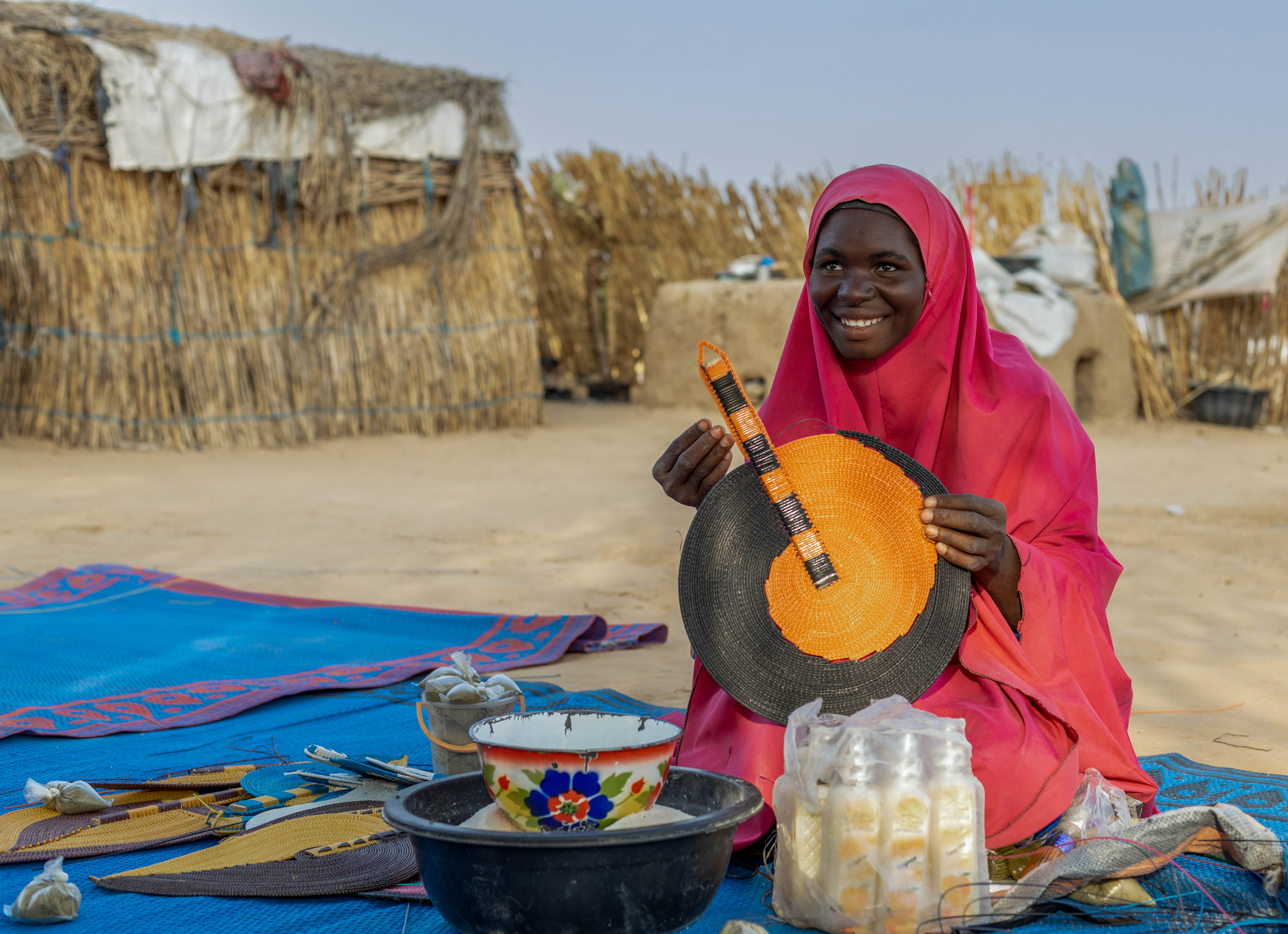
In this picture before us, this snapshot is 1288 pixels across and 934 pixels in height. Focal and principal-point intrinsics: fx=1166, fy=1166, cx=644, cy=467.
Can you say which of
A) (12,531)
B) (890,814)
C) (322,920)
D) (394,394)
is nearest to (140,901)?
(322,920)

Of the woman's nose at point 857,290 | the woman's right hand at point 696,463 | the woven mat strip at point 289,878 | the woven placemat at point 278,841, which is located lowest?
the woven placemat at point 278,841

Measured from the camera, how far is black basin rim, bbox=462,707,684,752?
59.6 inches

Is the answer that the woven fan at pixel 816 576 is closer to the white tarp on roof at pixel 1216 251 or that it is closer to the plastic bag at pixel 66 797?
the plastic bag at pixel 66 797

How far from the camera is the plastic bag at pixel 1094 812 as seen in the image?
194 centimetres

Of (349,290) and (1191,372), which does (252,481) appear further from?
(1191,372)

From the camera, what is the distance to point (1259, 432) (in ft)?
32.3

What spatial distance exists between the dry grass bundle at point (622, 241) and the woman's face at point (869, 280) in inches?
375

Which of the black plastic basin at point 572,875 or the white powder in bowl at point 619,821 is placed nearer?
the black plastic basin at point 572,875

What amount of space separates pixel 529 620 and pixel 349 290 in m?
5.77

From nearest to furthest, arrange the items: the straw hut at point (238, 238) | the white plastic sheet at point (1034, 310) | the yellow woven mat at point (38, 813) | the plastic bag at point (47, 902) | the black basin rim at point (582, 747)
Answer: the black basin rim at point (582, 747) → the plastic bag at point (47, 902) → the yellow woven mat at point (38, 813) → the straw hut at point (238, 238) → the white plastic sheet at point (1034, 310)

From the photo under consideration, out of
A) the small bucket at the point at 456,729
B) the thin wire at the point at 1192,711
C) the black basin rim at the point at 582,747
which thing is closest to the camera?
the black basin rim at the point at 582,747

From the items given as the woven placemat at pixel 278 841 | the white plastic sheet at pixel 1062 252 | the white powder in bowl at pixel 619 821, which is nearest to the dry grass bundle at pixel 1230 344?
the white plastic sheet at pixel 1062 252

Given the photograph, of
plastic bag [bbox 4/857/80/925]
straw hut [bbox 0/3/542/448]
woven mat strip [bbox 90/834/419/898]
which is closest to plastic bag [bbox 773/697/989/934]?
woven mat strip [bbox 90/834/419/898]

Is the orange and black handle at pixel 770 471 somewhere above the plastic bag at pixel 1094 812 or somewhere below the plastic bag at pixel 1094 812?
above
